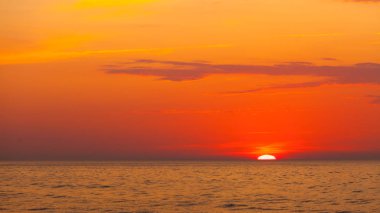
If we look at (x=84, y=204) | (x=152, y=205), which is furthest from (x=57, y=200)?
(x=152, y=205)

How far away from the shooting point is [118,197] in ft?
198

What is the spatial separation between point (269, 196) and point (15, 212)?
81.9ft

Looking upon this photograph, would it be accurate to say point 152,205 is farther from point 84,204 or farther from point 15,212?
point 15,212

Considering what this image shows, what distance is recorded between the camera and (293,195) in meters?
63.5

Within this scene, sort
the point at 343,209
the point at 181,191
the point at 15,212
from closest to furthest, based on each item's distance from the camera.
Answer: the point at 15,212 < the point at 343,209 < the point at 181,191

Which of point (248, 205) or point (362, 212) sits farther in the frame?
point (248, 205)

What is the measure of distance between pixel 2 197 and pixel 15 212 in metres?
13.4

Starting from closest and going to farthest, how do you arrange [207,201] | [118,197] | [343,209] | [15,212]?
[15,212] → [343,209] → [207,201] → [118,197]

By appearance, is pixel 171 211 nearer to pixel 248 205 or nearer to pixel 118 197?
pixel 248 205

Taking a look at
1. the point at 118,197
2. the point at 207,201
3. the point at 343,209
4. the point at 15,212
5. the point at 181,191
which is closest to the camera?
the point at 15,212

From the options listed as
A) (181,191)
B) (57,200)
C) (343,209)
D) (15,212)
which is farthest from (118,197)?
(343,209)

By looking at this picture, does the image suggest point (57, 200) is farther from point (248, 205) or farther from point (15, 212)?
point (248, 205)

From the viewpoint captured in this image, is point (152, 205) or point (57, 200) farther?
point (57, 200)

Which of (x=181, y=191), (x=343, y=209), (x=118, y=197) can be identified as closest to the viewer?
(x=343, y=209)
